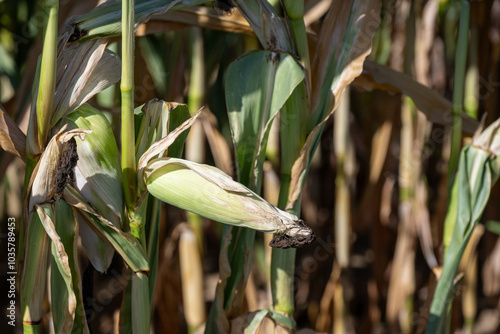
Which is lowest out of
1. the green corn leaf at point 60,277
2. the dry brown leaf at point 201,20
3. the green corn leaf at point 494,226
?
the green corn leaf at point 494,226

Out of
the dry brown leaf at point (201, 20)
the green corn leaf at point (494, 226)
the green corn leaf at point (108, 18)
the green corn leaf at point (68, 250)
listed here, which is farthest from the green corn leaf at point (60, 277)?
the green corn leaf at point (494, 226)

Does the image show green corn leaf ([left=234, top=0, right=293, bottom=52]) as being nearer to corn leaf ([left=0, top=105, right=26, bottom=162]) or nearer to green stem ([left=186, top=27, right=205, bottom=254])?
corn leaf ([left=0, top=105, right=26, bottom=162])

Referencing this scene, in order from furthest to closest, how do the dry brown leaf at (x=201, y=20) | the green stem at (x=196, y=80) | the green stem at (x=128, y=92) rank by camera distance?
the green stem at (x=196, y=80)
the dry brown leaf at (x=201, y=20)
the green stem at (x=128, y=92)

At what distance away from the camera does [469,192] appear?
25.9 inches

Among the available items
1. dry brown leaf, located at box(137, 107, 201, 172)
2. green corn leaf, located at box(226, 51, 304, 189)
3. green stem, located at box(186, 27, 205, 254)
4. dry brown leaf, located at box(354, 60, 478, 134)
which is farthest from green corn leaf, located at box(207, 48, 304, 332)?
green stem, located at box(186, 27, 205, 254)

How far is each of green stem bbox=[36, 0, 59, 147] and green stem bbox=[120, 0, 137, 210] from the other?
5cm

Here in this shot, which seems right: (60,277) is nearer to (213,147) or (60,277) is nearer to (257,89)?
(257,89)

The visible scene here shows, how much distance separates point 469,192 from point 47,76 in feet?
1.65

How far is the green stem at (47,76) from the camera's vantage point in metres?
0.39

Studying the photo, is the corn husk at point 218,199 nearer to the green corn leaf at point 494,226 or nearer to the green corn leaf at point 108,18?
the green corn leaf at point 108,18

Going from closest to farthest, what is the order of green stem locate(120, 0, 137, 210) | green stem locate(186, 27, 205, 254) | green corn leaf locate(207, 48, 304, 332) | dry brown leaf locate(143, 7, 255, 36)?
green stem locate(120, 0, 137, 210) → green corn leaf locate(207, 48, 304, 332) → dry brown leaf locate(143, 7, 255, 36) → green stem locate(186, 27, 205, 254)

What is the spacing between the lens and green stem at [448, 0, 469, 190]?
67 cm

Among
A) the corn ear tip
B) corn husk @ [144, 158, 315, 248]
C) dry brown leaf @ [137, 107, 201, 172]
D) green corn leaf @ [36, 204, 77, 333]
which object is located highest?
dry brown leaf @ [137, 107, 201, 172]

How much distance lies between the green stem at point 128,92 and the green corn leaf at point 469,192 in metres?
0.42
